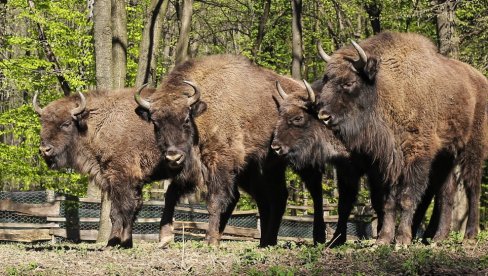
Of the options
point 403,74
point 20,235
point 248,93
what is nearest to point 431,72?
point 403,74

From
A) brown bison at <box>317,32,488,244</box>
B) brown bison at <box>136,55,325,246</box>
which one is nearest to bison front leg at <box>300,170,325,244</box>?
brown bison at <box>136,55,325,246</box>

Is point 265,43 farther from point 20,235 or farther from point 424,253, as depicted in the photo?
point 424,253

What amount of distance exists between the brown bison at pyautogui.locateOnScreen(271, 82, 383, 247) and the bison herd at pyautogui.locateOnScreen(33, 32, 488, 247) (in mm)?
18

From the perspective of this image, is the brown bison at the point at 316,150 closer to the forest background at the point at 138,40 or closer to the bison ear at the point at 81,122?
the bison ear at the point at 81,122

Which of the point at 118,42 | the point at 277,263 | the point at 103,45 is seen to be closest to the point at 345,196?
the point at 277,263

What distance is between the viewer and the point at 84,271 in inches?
326

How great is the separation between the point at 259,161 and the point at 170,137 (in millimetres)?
1660

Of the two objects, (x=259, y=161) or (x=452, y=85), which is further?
(x=259, y=161)

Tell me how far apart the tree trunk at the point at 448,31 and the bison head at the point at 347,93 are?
7799 mm

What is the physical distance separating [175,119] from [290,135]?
5.83 ft

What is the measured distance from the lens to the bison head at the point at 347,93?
1083cm

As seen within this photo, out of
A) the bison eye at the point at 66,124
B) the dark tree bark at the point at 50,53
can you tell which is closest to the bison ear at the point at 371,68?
the bison eye at the point at 66,124

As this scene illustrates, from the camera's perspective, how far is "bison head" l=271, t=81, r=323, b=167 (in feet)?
38.6

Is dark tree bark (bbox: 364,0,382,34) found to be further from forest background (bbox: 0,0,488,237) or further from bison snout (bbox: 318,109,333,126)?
bison snout (bbox: 318,109,333,126)
